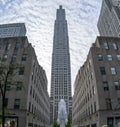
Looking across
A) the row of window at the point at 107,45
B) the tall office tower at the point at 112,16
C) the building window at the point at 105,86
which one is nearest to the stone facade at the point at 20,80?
the building window at the point at 105,86

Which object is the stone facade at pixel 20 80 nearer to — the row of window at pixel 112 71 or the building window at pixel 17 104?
the building window at pixel 17 104

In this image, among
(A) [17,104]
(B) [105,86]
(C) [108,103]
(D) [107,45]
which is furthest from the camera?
(D) [107,45]

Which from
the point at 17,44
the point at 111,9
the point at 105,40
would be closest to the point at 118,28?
the point at 111,9

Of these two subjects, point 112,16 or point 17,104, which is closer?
point 17,104

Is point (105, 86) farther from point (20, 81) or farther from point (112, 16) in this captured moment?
point (112, 16)

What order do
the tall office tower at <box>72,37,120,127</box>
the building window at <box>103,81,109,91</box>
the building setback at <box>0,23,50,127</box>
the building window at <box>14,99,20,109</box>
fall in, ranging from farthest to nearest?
the building window at <box>103,81,109,91</box>
the building window at <box>14,99,20,109</box>
the building setback at <box>0,23,50,127</box>
the tall office tower at <box>72,37,120,127</box>

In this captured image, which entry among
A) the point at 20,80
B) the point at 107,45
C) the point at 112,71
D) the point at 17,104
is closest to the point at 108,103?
the point at 112,71

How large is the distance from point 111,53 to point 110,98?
12819mm

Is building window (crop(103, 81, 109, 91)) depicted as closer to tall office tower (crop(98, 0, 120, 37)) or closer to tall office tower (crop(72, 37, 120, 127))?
tall office tower (crop(72, 37, 120, 127))

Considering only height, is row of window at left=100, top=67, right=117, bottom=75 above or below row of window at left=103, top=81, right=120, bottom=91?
above

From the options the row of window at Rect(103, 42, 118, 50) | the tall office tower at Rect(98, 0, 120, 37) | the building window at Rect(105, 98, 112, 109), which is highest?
the tall office tower at Rect(98, 0, 120, 37)

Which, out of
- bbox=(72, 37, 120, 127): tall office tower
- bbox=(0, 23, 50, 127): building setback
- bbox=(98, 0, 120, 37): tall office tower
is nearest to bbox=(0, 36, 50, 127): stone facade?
bbox=(0, 23, 50, 127): building setback

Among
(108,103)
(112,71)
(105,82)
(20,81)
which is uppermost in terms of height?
(112,71)

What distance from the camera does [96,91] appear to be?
38.2 m
